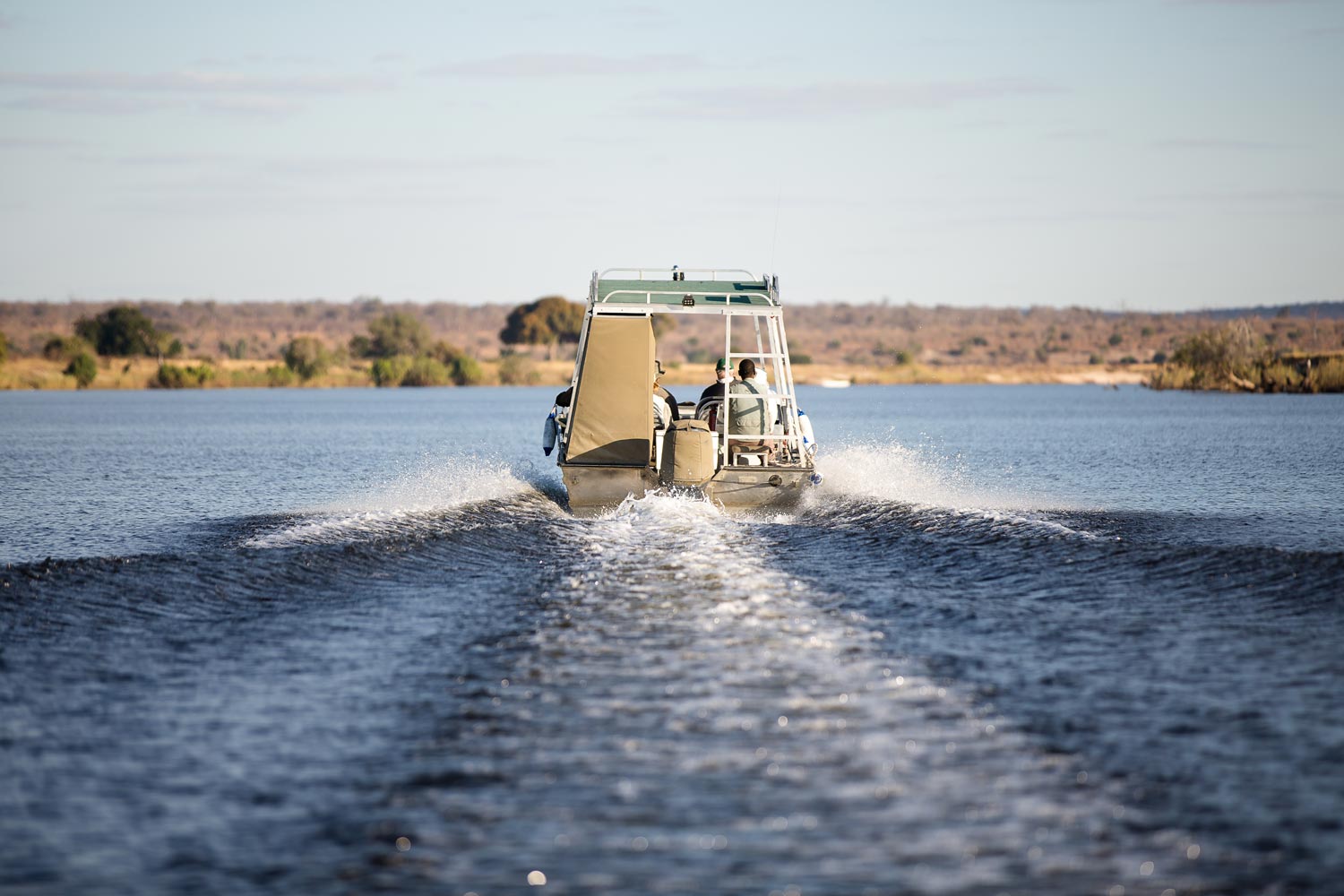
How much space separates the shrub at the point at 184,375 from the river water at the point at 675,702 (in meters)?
84.5

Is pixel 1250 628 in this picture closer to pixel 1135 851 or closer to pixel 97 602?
pixel 1135 851

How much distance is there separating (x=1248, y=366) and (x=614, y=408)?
6404 cm

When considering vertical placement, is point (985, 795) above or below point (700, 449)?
below

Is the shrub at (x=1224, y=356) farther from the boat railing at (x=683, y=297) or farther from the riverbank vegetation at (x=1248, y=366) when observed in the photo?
the boat railing at (x=683, y=297)

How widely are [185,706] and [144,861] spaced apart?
243cm

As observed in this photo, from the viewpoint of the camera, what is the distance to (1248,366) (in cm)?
7300

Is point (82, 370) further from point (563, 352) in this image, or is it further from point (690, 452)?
point (690, 452)

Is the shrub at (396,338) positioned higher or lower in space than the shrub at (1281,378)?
higher

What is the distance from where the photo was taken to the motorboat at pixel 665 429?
1698cm

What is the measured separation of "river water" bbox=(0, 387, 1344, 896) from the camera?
5.56 metres

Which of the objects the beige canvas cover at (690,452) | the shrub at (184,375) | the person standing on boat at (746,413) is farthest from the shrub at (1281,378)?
the shrub at (184,375)

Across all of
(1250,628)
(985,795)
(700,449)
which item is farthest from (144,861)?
(700,449)

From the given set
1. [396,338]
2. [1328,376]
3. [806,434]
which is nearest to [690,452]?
[806,434]

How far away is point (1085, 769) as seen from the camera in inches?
259
